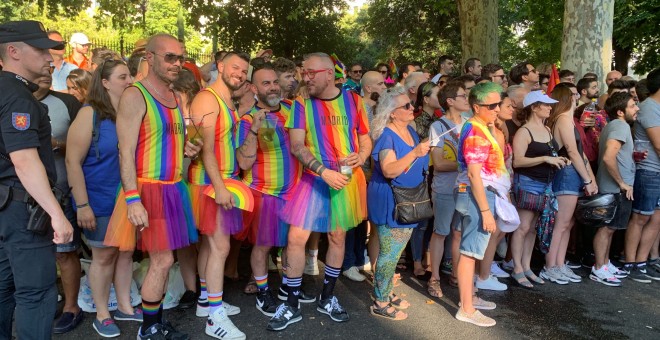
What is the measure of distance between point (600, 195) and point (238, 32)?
871 inches

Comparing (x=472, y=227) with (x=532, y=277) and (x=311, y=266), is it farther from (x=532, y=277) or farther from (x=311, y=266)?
(x=311, y=266)

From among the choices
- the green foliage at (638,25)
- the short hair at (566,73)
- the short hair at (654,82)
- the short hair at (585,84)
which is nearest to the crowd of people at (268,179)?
the short hair at (654,82)

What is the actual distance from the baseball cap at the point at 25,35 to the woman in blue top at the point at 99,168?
924 millimetres

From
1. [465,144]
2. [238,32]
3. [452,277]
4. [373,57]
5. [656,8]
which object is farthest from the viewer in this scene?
[373,57]

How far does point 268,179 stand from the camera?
14.1 ft

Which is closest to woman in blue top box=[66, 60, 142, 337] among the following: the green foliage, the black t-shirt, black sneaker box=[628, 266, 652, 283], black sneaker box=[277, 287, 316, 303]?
the black t-shirt

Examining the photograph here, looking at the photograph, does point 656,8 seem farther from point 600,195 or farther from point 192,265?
point 192,265

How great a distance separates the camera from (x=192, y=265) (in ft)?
15.1

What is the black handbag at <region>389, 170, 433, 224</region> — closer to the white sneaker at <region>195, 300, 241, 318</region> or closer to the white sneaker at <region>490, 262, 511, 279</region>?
the white sneaker at <region>195, 300, 241, 318</region>

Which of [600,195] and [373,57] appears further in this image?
[373,57]

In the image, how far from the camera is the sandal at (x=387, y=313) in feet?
14.4

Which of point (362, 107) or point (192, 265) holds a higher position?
point (362, 107)

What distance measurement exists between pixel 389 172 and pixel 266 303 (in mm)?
1504

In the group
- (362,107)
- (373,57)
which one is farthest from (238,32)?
(362,107)
